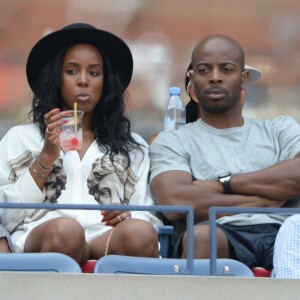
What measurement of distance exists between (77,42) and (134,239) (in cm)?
129

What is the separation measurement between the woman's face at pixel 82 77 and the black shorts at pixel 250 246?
0.91m

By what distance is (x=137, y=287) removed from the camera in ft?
18.6

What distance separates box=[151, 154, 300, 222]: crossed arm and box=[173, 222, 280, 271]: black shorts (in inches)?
6.2

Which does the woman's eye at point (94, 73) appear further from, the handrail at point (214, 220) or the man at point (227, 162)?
the handrail at point (214, 220)

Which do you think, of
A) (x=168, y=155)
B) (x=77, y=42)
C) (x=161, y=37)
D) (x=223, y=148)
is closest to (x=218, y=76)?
(x=223, y=148)

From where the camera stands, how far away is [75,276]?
567 cm

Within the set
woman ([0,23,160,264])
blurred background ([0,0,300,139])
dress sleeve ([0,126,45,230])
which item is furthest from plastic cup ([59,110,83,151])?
blurred background ([0,0,300,139])

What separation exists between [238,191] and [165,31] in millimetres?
2209

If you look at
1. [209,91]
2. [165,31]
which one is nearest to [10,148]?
[209,91]

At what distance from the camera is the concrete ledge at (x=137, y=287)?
18.6ft

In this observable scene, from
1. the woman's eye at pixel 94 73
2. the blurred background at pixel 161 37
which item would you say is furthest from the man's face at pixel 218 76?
the blurred background at pixel 161 37

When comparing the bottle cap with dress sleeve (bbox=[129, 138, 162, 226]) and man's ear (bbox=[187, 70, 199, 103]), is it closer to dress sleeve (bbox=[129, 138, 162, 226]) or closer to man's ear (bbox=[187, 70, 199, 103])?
man's ear (bbox=[187, 70, 199, 103])

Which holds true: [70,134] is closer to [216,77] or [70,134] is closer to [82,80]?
[82,80]

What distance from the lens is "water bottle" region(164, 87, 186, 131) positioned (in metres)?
7.54
